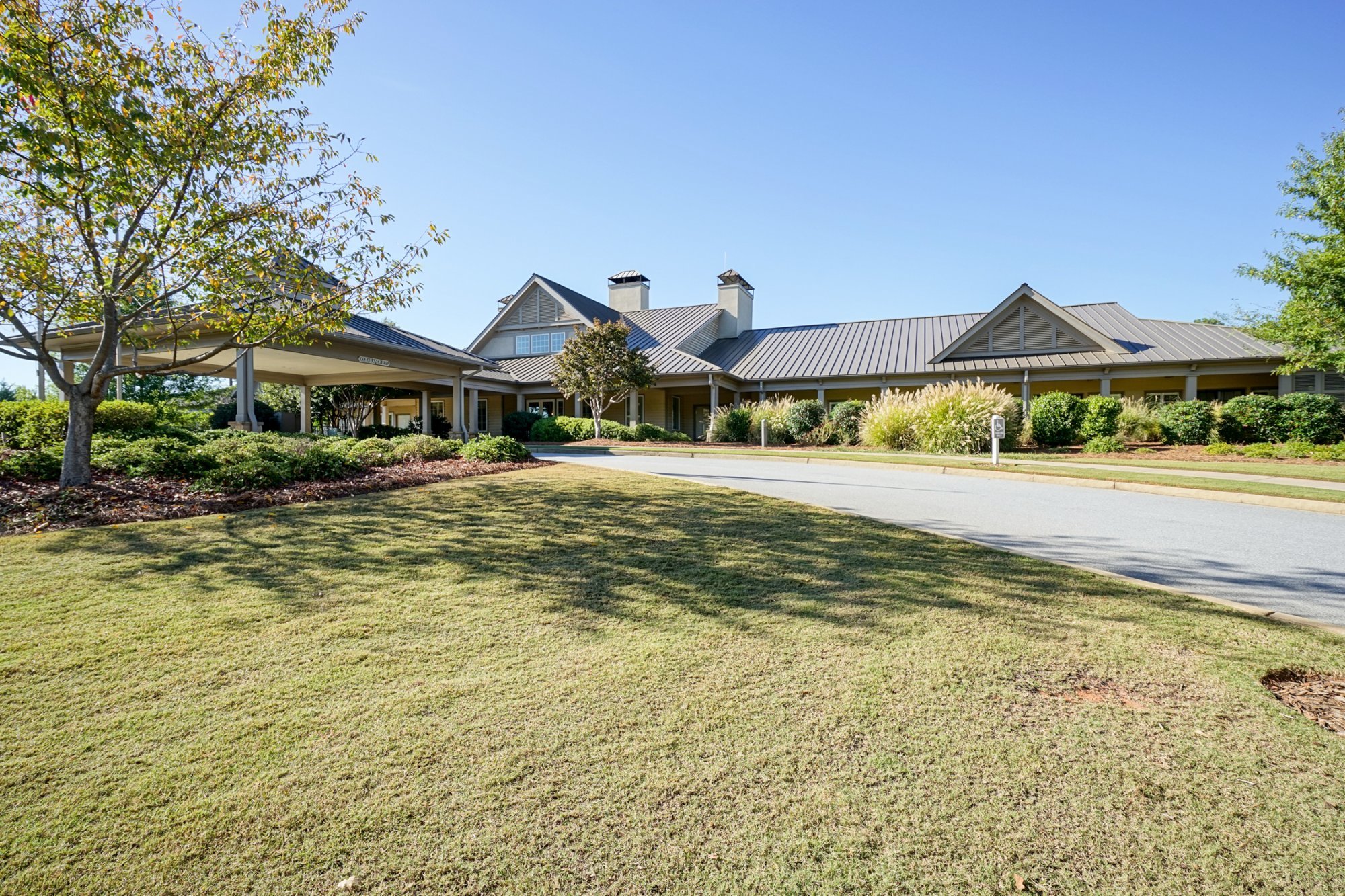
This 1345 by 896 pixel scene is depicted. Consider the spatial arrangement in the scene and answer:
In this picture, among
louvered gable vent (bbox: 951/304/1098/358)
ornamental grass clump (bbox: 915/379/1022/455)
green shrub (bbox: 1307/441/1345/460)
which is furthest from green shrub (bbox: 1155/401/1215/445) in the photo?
louvered gable vent (bbox: 951/304/1098/358)

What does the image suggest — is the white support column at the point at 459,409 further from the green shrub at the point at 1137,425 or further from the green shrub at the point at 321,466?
the green shrub at the point at 1137,425

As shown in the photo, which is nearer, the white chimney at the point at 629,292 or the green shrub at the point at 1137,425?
the green shrub at the point at 1137,425

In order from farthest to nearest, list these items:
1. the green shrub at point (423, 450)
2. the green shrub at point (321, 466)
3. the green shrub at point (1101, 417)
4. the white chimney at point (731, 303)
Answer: the white chimney at point (731, 303) → the green shrub at point (1101, 417) → the green shrub at point (423, 450) → the green shrub at point (321, 466)

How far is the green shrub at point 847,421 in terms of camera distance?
1992cm

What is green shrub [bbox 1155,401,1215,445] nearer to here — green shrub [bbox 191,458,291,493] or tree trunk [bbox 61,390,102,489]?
green shrub [bbox 191,458,291,493]

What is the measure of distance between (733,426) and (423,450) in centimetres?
1300

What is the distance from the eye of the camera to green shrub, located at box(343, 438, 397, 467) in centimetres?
1040

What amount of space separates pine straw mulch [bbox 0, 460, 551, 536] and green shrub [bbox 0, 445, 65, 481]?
0.38ft

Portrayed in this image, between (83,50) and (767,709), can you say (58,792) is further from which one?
(83,50)

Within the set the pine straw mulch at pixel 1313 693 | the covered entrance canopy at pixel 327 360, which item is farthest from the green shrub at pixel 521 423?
the pine straw mulch at pixel 1313 693

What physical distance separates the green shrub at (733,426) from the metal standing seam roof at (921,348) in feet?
15.9

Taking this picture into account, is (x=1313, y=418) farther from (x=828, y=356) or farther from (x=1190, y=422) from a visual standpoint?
(x=828, y=356)

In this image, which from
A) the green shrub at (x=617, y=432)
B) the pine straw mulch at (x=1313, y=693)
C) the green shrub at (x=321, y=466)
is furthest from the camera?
the green shrub at (x=617, y=432)

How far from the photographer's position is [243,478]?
786 centimetres
